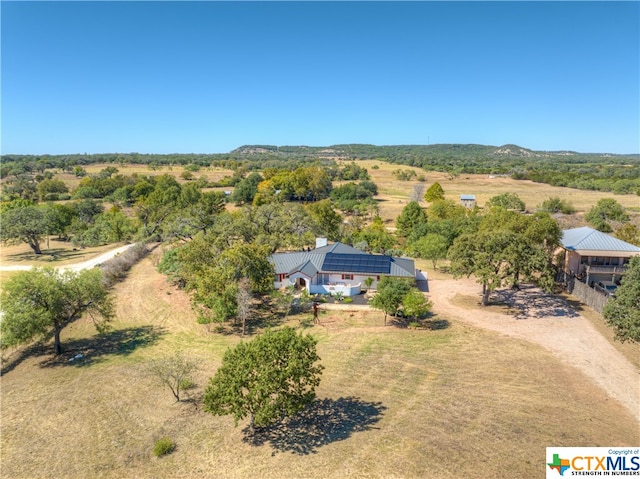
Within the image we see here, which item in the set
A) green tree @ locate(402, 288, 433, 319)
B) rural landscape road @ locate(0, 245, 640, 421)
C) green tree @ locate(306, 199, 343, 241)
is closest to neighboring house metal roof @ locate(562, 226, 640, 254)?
rural landscape road @ locate(0, 245, 640, 421)

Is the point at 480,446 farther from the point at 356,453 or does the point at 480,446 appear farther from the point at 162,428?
the point at 162,428

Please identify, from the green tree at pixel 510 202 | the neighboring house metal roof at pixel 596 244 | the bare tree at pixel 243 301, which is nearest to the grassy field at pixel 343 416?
the bare tree at pixel 243 301

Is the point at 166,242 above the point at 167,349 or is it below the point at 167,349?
above

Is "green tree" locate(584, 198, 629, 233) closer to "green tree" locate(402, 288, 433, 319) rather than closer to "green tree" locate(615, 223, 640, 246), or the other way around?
"green tree" locate(615, 223, 640, 246)

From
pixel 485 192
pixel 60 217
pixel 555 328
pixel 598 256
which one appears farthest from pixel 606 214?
pixel 60 217

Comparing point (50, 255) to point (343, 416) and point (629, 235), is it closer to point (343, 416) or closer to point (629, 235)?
point (343, 416)

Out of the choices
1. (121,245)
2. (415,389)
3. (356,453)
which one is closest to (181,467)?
(356,453)

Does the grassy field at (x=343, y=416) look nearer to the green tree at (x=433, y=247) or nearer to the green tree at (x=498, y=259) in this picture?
the green tree at (x=498, y=259)
